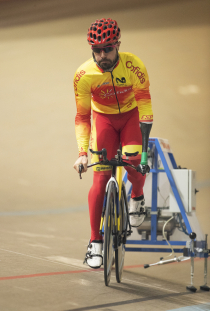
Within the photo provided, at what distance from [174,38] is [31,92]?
336 cm

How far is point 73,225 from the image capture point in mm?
6707

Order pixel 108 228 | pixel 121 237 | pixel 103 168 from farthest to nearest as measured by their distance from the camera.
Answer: pixel 103 168 < pixel 121 237 < pixel 108 228

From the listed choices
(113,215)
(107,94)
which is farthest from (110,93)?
(113,215)

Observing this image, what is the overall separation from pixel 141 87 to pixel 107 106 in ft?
1.14

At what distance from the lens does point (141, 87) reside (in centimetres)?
320

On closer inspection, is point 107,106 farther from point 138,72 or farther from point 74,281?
point 74,281

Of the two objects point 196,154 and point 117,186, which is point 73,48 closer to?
point 196,154

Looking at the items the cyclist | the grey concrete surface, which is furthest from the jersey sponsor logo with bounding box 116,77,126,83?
the grey concrete surface

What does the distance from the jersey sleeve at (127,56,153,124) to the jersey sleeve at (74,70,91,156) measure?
38cm

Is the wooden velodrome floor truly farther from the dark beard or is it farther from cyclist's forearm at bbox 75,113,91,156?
the dark beard

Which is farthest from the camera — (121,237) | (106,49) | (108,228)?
(121,237)

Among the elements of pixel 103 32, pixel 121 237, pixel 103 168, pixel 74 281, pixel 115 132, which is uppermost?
pixel 103 32

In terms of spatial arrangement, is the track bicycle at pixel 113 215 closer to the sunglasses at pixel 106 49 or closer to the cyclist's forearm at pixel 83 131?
the cyclist's forearm at pixel 83 131

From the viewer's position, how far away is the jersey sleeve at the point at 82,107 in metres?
3.21
